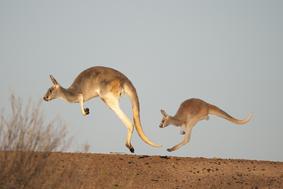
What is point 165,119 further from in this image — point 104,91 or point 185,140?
point 104,91

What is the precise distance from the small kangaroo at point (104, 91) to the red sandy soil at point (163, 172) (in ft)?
2.72

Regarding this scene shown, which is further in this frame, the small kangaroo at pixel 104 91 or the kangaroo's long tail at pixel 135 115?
the kangaroo's long tail at pixel 135 115

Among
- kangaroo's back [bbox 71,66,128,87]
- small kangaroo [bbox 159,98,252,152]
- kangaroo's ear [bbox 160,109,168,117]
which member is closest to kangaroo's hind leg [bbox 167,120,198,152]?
small kangaroo [bbox 159,98,252,152]

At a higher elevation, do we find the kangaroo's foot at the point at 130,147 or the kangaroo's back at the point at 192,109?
the kangaroo's back at the point at 192,109

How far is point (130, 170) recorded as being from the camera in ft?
46.0

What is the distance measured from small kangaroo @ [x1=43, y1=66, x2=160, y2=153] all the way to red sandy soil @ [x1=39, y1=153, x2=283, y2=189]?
0.83 meters

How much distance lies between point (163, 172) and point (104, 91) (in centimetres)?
254

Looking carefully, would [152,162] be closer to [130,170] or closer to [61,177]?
[130,170]

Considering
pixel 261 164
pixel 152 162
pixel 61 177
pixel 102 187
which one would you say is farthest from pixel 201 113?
pixel 61 177

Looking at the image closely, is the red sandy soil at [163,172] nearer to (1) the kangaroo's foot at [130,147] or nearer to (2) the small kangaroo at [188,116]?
(1) the kangaroo's foot at [130,147]

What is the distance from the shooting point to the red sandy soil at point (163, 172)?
523 inches

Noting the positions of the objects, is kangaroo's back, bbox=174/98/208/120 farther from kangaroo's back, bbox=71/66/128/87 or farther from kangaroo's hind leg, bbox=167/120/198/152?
kangaroo's back, bbox=71/66/128/87

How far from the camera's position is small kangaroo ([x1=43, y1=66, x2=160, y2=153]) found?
49.8ft

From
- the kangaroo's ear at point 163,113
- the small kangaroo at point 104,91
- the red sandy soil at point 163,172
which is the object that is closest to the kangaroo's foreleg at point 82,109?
the small kangaroo at point 104,91
